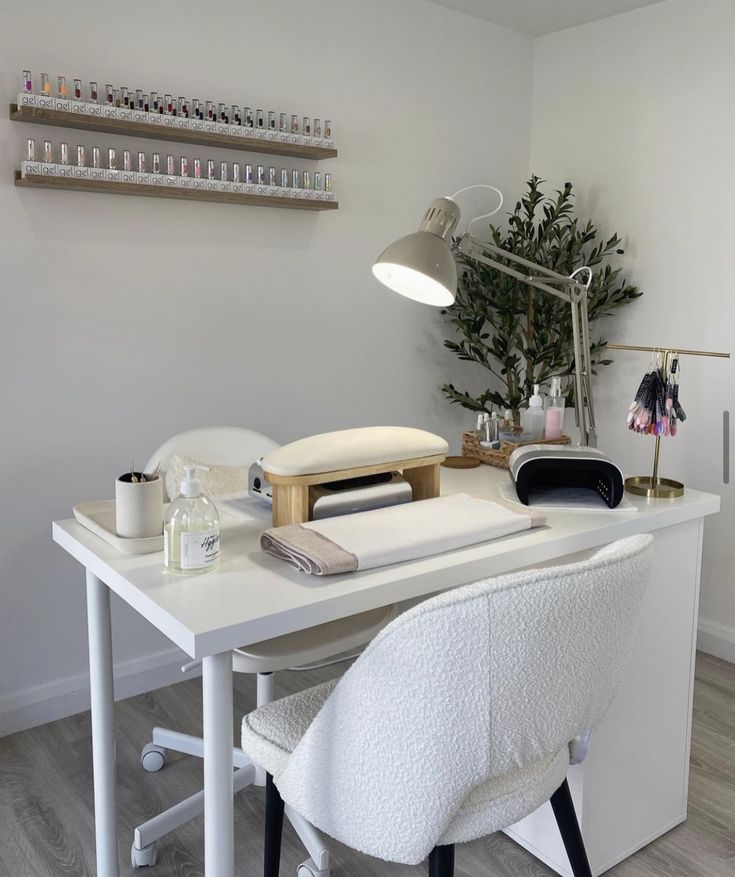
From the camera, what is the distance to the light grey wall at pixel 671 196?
9.80 feet

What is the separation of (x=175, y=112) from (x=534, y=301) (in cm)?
148

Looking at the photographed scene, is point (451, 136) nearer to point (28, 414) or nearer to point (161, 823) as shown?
point (28, 414)

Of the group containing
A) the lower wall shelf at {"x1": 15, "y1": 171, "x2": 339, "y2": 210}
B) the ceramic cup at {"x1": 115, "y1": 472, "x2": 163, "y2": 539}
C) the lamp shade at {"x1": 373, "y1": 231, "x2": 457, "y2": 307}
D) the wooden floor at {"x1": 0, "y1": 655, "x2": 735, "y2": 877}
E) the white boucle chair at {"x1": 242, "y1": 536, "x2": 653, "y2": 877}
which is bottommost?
the wooden floor at {"x1": 0, "y1": 655, "x2": 735, "y2": 877}

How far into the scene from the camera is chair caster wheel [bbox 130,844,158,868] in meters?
1.94

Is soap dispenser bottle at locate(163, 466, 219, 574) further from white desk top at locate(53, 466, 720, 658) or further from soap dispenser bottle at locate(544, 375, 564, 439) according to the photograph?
soap dispenser bottle at locate(544, 375, 564, 439)

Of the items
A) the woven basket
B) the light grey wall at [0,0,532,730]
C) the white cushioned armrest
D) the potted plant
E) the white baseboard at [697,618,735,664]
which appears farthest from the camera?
the potted plant

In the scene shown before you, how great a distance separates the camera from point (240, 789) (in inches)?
86.5

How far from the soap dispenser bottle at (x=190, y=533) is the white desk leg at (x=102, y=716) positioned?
0.96 ft

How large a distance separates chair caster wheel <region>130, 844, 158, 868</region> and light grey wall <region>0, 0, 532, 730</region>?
0.80 meters

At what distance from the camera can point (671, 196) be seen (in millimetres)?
3129

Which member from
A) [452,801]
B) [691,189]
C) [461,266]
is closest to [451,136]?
[461,266]

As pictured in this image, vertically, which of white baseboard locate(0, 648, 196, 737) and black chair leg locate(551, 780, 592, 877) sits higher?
black chair leg locate(551, 780, 592, 877)

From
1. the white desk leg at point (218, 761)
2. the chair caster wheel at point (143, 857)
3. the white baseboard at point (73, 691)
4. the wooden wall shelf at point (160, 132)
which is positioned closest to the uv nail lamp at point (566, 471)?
the white desk leg at point (218, 761)

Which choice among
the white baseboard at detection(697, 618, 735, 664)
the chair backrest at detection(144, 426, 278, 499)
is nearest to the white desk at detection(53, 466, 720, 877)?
the chair backrest at detection(144, 426, 278, 499)
